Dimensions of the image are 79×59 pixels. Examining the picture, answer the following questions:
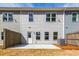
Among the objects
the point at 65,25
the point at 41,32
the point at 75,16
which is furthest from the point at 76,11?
the point at 41,32

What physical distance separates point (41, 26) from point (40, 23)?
35 centimetres

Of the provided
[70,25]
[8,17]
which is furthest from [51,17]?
[8,17]

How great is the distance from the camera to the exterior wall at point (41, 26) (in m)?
17.5

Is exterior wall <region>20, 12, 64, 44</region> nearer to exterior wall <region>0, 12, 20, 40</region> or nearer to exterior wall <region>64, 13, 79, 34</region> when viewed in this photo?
exterior wall <region>0, 12, 20, 40</region>

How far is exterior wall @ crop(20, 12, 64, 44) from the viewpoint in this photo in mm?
17453

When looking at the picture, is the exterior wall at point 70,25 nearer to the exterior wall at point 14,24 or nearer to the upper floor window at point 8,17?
the exterior wall at point 14,24

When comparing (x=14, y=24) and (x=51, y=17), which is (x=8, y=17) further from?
(x=51, y=17)

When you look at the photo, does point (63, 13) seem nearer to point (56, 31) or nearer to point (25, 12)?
point (56, 31)

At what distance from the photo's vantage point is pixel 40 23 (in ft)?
58.3

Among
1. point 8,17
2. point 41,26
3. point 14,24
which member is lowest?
point 41,26

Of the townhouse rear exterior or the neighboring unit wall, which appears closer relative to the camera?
the townhouse rear exterior

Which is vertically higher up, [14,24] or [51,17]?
[51,17]

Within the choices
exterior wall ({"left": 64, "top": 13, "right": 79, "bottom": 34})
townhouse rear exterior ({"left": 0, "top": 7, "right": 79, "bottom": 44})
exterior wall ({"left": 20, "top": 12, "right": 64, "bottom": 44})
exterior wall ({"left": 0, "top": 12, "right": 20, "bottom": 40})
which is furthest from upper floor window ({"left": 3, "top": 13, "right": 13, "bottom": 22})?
exterior wall ({"left": 64, "top": 13, "right": 79, "bottom": 34})

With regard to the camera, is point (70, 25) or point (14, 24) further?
point (14, 24)
